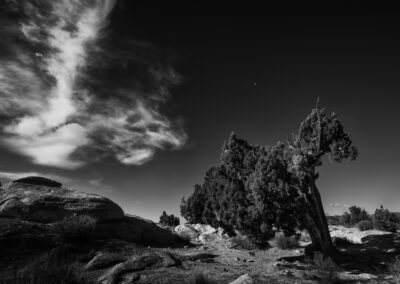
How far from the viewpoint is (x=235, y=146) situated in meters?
20.8

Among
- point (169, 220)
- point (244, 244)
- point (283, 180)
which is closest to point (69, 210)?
point (244, 244)

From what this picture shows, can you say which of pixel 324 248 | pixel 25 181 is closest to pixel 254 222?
pixel 324 248

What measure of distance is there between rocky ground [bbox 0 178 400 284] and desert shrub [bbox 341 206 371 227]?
31420 millimetres

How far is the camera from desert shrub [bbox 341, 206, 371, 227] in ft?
163

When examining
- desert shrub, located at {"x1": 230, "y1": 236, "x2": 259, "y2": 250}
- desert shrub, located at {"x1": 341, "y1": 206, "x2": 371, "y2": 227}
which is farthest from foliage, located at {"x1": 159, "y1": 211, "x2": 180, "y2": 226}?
desert shrub, located at {"x1": 230, "y1": 236, "x2": 259, "y2": 250}

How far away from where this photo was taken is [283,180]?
49.9 ft

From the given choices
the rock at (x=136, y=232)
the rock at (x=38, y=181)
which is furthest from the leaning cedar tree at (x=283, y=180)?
the rock at (x=38, y=181)

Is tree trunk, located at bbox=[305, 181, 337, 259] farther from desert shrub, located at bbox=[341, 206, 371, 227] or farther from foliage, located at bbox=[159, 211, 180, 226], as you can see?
foliage, located at bbox=[159, 211, 180, 226]

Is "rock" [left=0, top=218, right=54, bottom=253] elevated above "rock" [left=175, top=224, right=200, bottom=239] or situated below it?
above

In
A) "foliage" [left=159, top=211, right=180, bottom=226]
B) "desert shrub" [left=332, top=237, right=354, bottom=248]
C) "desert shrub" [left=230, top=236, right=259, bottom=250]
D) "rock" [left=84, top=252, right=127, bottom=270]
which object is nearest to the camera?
"rock" [left=84, top=252, right=127, bottom=270]

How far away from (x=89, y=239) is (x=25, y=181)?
14191 millimetres

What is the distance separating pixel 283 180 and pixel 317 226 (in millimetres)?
4389

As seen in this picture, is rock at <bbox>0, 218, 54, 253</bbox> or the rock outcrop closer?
rock at <bbox>0, 218, 54, 253</bbox>

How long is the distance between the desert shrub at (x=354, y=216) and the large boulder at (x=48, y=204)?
48.3 m
